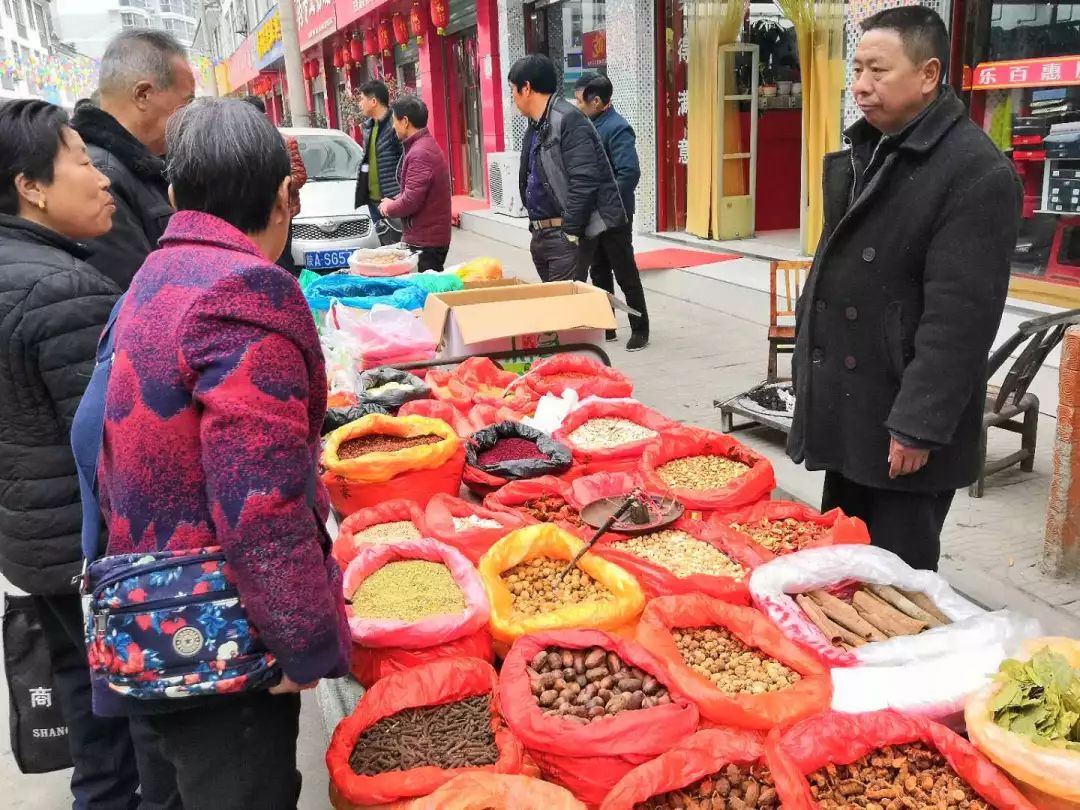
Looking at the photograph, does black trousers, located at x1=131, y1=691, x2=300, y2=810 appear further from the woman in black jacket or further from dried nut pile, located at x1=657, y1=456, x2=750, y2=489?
dried nut pile, located at x1=657, y1=456, x2=750, y2=489

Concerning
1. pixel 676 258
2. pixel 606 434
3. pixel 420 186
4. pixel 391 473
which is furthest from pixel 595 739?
pixel 676 258

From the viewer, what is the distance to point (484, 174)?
18.0 m

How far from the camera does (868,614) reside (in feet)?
7.45

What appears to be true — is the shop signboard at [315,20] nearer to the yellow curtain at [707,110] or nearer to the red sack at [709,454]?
the yellow curtain at [707,110]

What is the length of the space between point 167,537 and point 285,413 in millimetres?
275

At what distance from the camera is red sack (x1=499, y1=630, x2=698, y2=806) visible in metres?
1.80

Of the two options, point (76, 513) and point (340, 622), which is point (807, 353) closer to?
point (340, 622)

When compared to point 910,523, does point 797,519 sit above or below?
below

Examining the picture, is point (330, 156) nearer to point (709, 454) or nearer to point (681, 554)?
point (709, 454)

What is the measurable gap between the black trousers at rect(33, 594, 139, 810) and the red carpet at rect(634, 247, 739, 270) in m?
7.19

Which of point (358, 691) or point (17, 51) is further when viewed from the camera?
point (17, 51)

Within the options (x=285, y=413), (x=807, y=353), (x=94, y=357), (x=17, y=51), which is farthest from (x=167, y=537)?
(x=17, y=51)

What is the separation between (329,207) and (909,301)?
29.0 feet

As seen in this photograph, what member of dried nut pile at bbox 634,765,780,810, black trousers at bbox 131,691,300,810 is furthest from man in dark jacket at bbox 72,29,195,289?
dried nut pile at bbox 634,765,780,810
